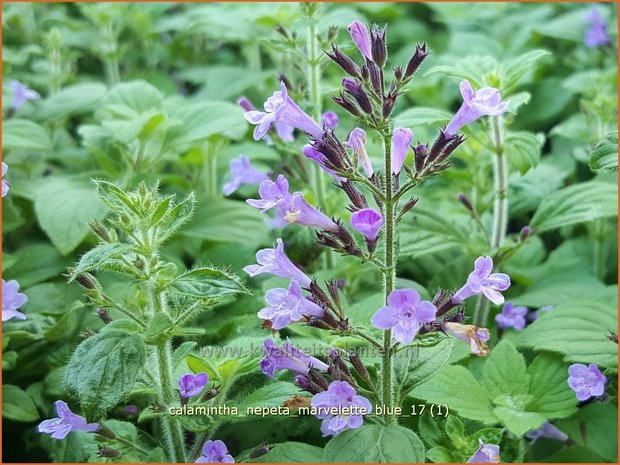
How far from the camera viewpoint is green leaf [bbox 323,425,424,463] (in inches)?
67.6

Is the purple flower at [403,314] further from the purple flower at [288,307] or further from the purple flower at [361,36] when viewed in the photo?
the purple flower at [361,36]

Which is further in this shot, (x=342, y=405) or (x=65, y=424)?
(x=65, y=424)

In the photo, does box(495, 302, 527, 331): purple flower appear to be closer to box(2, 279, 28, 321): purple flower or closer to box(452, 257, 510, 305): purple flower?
box(452, 257, 510, 305): purple flower

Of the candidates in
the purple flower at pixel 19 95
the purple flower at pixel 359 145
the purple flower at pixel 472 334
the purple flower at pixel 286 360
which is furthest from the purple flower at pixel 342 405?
the purple flower at pixel 19 95

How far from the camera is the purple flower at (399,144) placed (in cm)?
179

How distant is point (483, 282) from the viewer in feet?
5.94

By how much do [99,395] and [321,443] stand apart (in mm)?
676

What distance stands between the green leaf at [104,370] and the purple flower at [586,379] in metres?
1.15

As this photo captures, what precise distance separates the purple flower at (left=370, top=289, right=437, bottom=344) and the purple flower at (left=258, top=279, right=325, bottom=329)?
0.19m

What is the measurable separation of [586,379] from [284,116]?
3.59ft

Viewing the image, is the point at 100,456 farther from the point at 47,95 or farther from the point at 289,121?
the point at 47,95

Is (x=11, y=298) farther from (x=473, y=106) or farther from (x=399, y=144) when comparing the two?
(x=473, y=106)

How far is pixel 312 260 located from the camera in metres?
2.75

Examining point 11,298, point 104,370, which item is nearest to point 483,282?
point 104,370
